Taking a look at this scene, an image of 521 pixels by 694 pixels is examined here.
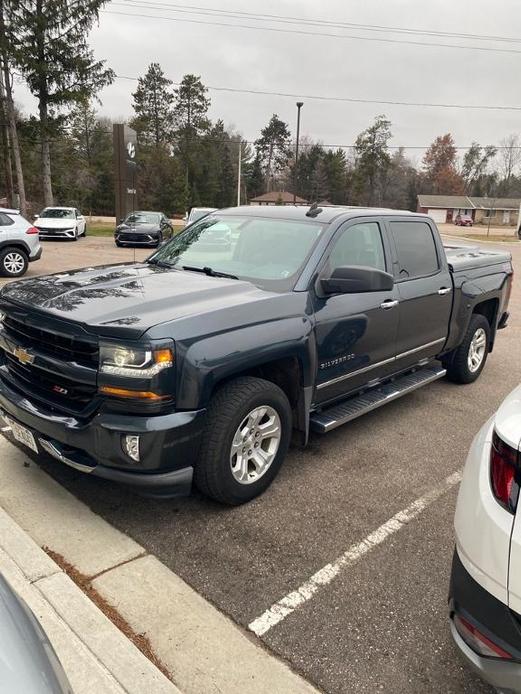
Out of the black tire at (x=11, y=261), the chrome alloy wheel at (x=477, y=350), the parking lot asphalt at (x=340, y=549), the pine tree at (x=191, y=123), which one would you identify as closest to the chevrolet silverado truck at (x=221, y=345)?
the parking lot asphalt at (x=340, y=549)

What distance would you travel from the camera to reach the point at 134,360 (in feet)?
9.05

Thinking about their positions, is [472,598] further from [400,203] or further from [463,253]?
[400,203]

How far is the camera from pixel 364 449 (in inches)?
169

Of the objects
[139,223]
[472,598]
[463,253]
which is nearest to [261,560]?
[472,598]

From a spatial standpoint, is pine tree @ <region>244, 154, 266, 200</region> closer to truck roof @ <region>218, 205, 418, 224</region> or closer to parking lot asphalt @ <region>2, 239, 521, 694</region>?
truck roof @ <region>218, 205, 418, 224</region>

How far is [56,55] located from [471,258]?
103 feet

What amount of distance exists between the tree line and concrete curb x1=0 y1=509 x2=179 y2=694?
107ft

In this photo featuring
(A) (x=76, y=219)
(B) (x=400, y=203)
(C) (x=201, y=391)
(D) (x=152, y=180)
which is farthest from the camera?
(B) (x=400, y=203)

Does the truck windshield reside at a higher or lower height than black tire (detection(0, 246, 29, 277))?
higher

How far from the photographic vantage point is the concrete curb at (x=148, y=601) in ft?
7.16

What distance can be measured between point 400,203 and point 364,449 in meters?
88.9

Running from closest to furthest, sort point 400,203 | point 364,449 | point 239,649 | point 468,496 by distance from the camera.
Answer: point 468,496 < point 239,649 < point 364,449 < point 400,203

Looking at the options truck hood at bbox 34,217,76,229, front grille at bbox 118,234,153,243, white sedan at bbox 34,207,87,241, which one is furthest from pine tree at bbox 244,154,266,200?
front grille at bbox 118,234,153,243

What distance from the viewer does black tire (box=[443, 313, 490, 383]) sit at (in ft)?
18.9
